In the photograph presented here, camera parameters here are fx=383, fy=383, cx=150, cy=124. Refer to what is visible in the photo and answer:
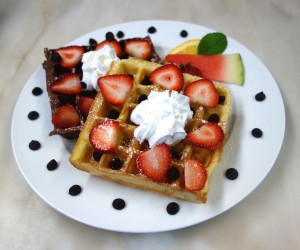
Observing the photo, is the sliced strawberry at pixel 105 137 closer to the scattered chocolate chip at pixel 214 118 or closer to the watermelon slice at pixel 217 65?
the scattered chocolate chip at pixel 214 118

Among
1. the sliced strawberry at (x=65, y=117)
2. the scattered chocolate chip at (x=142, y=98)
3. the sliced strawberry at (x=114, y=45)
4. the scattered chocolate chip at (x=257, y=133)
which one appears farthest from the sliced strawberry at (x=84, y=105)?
the scattered chocolate chip at (x=257, y=133)

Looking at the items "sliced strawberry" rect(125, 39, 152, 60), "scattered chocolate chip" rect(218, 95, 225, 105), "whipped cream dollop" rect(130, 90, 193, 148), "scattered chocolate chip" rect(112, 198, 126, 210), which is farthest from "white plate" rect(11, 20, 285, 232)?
"sliced strawberry" rect(125, 39, 152, 60)

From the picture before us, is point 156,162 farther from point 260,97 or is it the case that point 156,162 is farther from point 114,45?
point 114,45

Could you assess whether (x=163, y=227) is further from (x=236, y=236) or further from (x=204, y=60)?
(x=204, y=60)

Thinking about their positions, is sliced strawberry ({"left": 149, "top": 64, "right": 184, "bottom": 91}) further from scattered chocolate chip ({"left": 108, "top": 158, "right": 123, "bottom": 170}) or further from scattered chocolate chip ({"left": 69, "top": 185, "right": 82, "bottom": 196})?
scattered chocolate chip ({"left": 69, "top": 185, "right": 82, "bottom": 196})

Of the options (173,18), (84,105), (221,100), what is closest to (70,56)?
(84,105)
